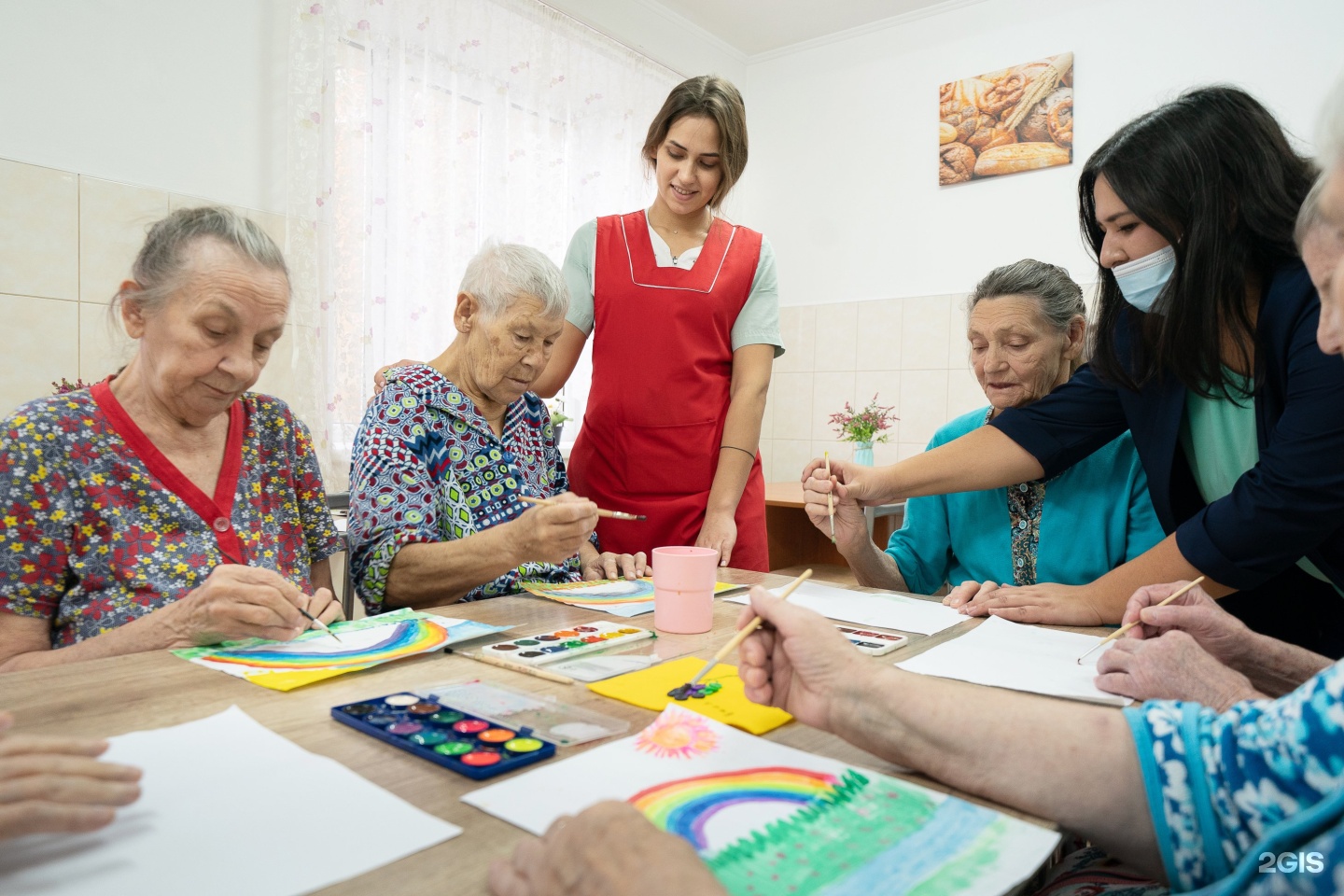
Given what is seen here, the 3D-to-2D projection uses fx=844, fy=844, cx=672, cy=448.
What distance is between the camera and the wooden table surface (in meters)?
0.56

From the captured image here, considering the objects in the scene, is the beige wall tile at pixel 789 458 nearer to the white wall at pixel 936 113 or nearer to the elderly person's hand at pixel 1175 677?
the white wall at pixel 936 113

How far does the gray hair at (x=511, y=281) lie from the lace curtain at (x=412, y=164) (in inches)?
42.4

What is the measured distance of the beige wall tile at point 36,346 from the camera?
2.26 m

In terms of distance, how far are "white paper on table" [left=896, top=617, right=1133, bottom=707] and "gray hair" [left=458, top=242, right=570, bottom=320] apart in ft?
3.15

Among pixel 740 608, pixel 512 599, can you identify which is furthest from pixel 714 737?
pixel 512 599

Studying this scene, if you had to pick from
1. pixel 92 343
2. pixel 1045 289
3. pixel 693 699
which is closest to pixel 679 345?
pixel 1045 289

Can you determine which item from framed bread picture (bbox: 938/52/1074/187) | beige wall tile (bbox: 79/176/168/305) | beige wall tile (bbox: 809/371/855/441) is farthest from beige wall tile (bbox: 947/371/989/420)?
beige wall tile (bbox: 79/176/168/305)

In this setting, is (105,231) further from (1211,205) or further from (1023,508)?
(1211,205)

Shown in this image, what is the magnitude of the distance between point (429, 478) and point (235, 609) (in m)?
0.55

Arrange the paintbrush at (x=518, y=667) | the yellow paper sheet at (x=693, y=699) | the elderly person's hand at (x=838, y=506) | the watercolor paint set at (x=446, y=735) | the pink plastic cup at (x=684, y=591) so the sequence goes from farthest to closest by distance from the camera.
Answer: the elderly person's hand at (x=838, y=506), the pink plastic cup at (x=684, y=591), the paintbrush at (x=518, y=667), the yellow paper sheet at (x=693, y=699), the watercolor paint set at (x=446, y=735)

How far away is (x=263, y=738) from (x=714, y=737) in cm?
40

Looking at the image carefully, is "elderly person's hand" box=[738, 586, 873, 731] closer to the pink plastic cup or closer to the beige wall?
the pink plastic cup

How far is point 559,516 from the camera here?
1308 millimetres

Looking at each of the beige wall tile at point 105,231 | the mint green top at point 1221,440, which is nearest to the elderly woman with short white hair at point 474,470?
the mint green top at point 1221,440
